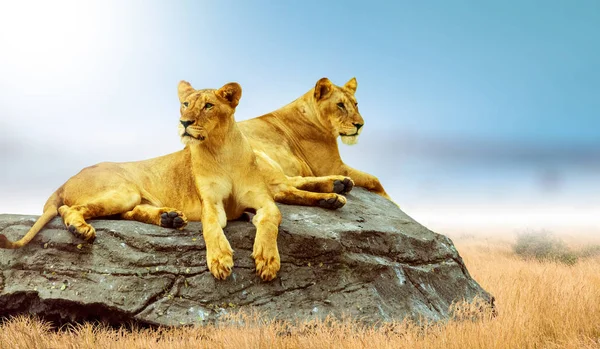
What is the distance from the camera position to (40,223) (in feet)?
21.8

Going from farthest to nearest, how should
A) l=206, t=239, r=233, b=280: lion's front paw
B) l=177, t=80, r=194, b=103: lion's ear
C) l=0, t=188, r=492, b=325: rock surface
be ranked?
l=177, t=80, r=194, b=103: lion's ear → l=0, t=188, r=492, b=325: rock surface → l=206, t=239, r=233, b=280: lion's front paw

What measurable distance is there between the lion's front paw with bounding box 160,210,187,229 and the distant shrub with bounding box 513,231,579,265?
35.8 ft

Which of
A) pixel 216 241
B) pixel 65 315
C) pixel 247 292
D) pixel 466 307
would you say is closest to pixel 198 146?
pixel 216 241

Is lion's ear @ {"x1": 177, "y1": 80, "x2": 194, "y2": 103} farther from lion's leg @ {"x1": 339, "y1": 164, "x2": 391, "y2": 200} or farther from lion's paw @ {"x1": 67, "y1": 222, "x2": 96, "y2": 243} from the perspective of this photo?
lion's leg @ {"x1": 339, "y1": 164, "x2": 391, "y2": 200}

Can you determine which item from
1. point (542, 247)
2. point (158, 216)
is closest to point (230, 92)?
point (158, 216)

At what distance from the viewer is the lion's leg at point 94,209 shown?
625 cm

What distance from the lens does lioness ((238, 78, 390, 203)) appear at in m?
8.27

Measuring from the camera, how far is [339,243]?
6.41 meters

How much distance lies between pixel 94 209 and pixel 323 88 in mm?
3534

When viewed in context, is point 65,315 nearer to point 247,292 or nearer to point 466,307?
point 247,292

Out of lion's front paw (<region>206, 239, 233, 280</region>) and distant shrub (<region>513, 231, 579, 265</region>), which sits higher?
lion's front paw (<region>206, 239, 233, 280</region>)

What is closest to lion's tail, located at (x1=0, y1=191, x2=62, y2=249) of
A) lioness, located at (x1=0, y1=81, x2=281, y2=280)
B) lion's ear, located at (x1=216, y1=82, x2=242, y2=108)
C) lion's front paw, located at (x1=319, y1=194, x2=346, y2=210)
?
lioness, located at (x1=0, y1=81, x2=281, y2=280)

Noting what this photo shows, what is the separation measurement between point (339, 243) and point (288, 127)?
9.48ft

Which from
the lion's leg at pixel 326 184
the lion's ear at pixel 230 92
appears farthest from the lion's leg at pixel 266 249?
the lion's ear at pixel 230 92
